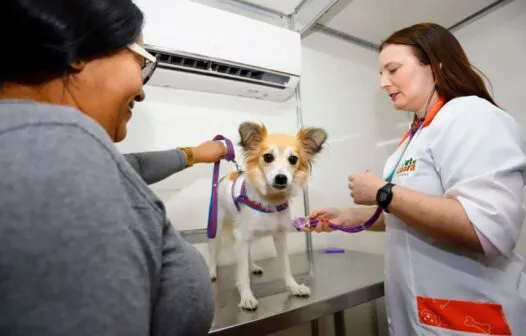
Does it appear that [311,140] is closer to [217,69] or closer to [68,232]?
[217,69]

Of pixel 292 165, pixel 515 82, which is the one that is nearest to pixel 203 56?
pixel 292 165

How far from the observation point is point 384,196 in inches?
33.6

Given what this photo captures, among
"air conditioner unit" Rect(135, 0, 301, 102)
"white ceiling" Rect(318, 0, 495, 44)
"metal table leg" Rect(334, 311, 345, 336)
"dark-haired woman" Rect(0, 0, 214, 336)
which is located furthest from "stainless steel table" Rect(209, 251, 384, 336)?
"white ceiling" Rect(318, 0, 495, 44)

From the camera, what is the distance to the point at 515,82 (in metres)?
1.73

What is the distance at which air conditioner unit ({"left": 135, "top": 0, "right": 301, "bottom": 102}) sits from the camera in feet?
4.18

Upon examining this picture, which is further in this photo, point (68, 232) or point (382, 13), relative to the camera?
point (382, 13)

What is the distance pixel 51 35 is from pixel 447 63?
1.13m

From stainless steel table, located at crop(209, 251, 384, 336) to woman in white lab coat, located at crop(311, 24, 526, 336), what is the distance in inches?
8.6

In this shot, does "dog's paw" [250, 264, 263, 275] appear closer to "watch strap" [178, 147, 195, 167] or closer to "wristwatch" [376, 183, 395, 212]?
"watch strap" [178, 147, 195, 167]

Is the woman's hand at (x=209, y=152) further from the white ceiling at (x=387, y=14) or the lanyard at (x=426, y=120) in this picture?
the white ceiling at (x=387, y=14)

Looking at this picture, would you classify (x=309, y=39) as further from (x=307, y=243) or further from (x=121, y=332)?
(x=121, y=332)

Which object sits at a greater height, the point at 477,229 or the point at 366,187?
the point at 366,187

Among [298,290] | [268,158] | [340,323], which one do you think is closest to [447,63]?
[268,158]

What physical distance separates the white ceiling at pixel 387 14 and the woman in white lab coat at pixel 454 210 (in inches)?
44.5
